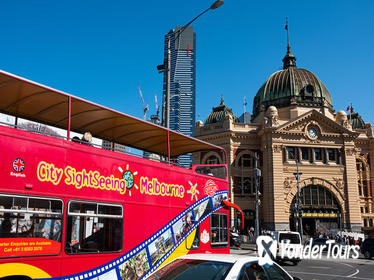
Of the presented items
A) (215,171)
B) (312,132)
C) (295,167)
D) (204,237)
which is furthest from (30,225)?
(312,132)

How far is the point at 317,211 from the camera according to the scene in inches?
1914

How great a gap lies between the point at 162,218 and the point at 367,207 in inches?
2094

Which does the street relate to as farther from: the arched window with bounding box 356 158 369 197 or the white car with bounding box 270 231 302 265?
the arched window with bounding box 356 158 369 197

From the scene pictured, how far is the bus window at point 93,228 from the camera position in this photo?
7.57 meters

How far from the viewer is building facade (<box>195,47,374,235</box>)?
48.2 meters

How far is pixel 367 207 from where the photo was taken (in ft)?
179

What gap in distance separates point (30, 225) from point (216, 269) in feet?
11.9

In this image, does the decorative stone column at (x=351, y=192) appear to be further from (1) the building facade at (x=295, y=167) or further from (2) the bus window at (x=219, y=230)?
(2) the bus window at (x=219, y=230)

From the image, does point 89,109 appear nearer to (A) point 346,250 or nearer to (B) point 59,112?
(B) point 59,112

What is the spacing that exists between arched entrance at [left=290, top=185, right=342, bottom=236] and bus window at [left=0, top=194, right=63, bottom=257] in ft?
146

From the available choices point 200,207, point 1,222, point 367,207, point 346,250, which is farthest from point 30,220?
point 367,207

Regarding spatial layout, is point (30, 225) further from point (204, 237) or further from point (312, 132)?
point (312, 132)

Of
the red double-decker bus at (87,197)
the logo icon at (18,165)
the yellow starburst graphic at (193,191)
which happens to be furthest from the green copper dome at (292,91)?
the logo icon at (18,165)

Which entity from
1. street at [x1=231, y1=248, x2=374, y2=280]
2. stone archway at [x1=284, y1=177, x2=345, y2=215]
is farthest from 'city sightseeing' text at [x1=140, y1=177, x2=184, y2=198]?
stone archway at [x1=284, y1=177, x2=345, y2=215]
